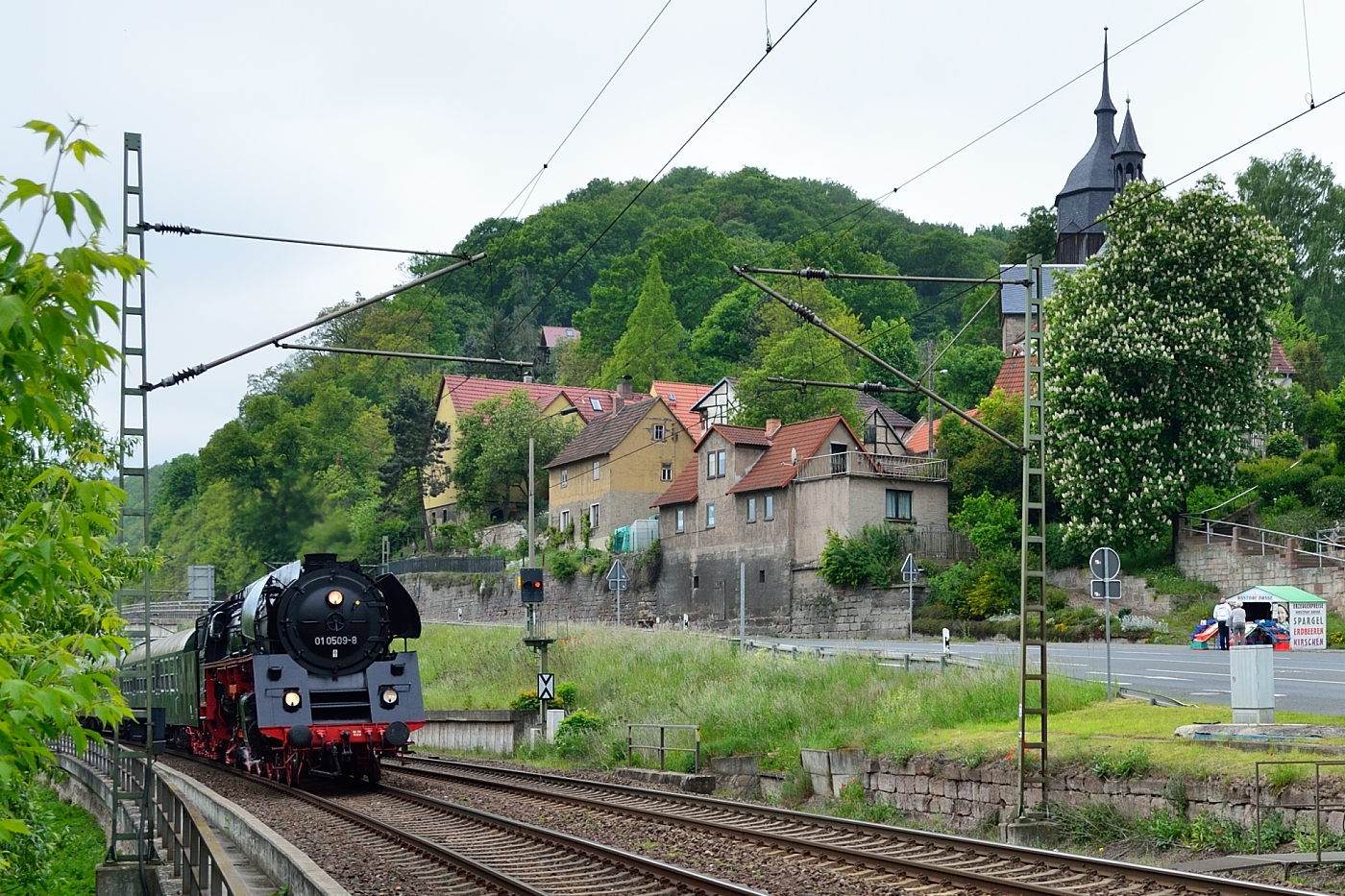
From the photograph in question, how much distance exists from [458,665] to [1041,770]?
3022 cm

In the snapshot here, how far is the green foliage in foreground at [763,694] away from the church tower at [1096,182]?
63.4m

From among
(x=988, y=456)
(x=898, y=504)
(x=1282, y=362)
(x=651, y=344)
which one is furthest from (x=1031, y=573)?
(x=651, y=344)

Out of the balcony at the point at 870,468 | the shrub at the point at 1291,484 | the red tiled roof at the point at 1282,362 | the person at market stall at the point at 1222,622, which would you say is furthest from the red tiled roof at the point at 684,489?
the person at market stall at the point at 1222,622

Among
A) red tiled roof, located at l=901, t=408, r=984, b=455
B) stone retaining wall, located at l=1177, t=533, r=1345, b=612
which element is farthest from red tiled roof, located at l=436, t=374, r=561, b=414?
stone retaining wall, located at l=1177, t=533, r=1345, b=612

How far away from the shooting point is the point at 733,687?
83.6 ft

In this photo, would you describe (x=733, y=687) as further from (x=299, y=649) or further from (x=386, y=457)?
(x=386, y=457)

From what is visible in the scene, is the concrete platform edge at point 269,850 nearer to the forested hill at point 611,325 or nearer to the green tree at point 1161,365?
the forested hill at point 611,325

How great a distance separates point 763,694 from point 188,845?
1311cm

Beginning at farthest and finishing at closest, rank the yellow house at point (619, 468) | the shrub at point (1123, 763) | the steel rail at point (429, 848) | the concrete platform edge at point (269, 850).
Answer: the yellow house at point (619, 468) < the shrub at point (1123, 763) < the steel rail at point (429, 848) < the concrete platform edge at point (269, 850)

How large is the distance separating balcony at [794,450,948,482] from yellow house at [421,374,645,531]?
90.8 feet

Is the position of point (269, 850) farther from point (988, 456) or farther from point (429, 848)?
point (988, 456)

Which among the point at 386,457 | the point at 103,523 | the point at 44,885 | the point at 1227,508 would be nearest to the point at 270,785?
the point at 44,885

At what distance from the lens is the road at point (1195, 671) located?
2303cm

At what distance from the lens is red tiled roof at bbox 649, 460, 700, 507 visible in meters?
63.0
